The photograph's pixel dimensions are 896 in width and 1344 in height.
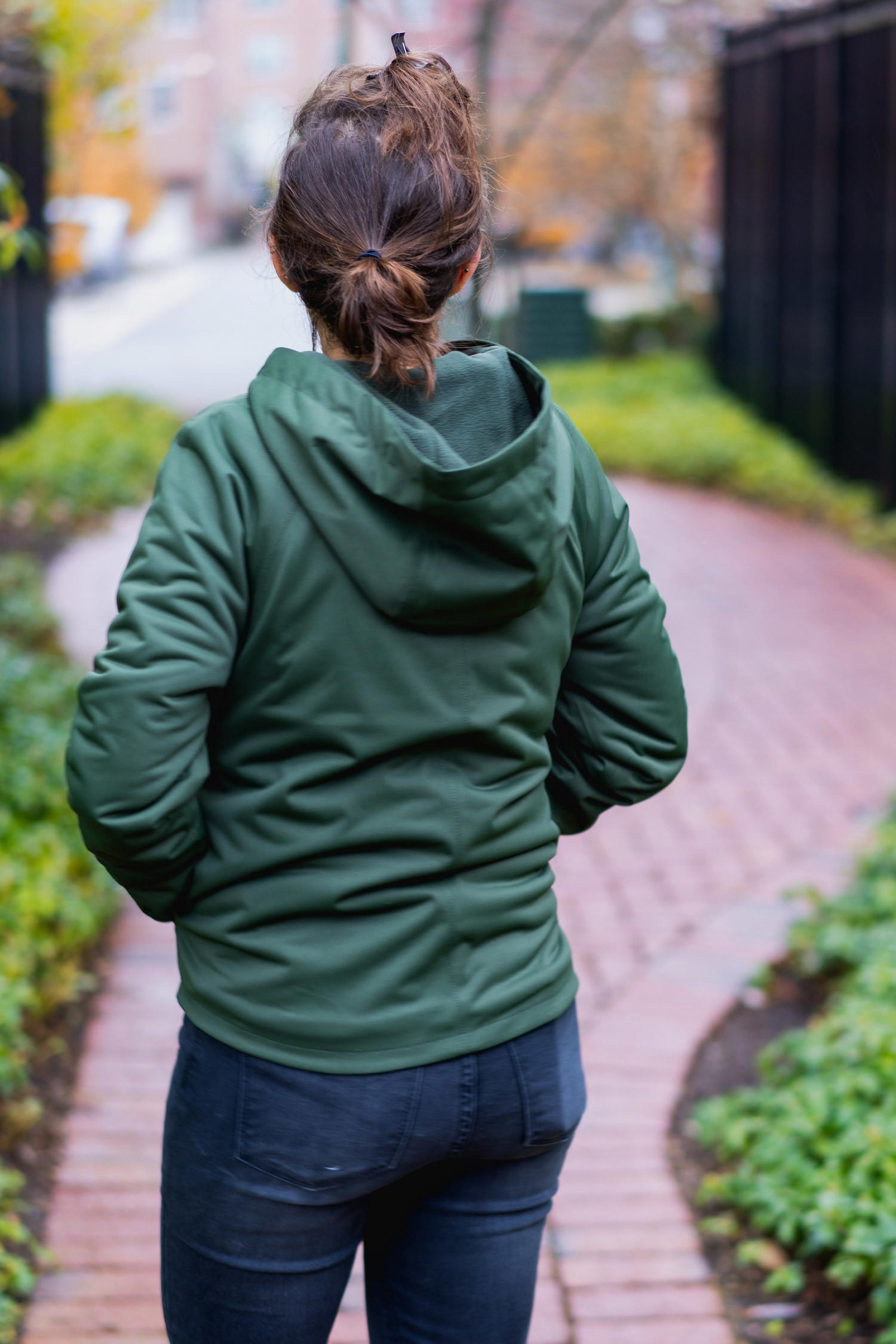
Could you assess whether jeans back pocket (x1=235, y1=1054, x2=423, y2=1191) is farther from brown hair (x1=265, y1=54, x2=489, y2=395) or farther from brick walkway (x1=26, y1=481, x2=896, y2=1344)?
→ brick walkway (x1=26, y1=481, x2=896, y2=1344)

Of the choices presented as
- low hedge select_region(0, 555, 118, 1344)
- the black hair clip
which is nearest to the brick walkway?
low hedge select_region(0, 555, 118, 1344)

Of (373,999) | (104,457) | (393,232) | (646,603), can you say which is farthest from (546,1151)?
(104,457)

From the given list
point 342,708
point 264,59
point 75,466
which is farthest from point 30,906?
point 264,59

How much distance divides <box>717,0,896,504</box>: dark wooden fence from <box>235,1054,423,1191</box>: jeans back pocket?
893cm

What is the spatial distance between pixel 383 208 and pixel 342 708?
18.3 inches

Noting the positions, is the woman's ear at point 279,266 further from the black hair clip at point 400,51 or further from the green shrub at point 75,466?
the green shrub at point 75,466

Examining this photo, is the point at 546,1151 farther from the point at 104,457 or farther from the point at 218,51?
the point at 218,51

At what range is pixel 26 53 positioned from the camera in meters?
6.63

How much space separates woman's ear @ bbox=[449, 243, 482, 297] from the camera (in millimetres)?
1476

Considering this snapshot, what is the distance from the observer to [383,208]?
4.65ft

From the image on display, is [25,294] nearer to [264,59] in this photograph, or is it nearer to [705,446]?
[705,446]

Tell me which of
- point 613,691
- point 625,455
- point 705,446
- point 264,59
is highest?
point 264,59

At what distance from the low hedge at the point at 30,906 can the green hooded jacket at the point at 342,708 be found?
1.41 metres

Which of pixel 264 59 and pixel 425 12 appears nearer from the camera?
pixel 425 12
